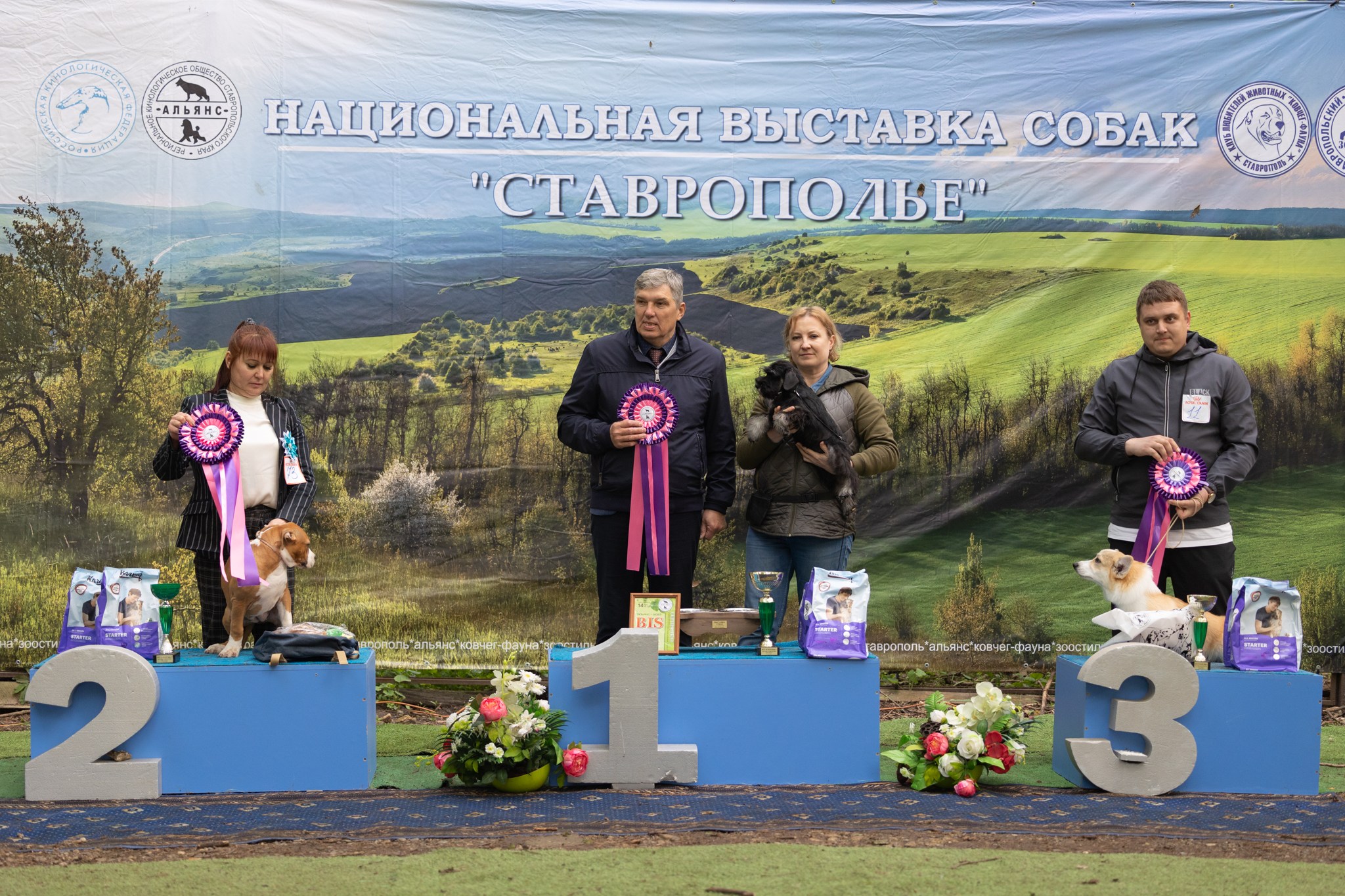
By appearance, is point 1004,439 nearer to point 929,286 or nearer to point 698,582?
point 929,286

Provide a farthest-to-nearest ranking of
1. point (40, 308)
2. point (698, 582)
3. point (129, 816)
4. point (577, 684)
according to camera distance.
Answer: point (698, 582), point (40, 308), point (577, 684), point (129, 816)

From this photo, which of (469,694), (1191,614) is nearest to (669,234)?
(469,694)

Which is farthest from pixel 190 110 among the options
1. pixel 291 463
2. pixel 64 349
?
pixel 291 463

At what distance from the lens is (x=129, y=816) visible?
2803mm

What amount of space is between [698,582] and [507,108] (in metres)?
1.98

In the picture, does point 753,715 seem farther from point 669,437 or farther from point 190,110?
point 190,110

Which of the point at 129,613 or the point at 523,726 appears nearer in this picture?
the point at 523,726

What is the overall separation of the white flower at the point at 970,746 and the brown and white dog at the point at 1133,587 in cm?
57

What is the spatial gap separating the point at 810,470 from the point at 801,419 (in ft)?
0.64

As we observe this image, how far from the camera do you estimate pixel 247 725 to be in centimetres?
307

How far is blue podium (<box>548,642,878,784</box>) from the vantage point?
3.14 meters

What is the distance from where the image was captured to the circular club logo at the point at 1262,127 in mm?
4398

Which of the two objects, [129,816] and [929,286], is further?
[929,286]

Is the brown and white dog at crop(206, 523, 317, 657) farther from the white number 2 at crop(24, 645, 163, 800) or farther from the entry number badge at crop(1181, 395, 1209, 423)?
the entry number badge at crop(1181, 395, 1209, 423)
